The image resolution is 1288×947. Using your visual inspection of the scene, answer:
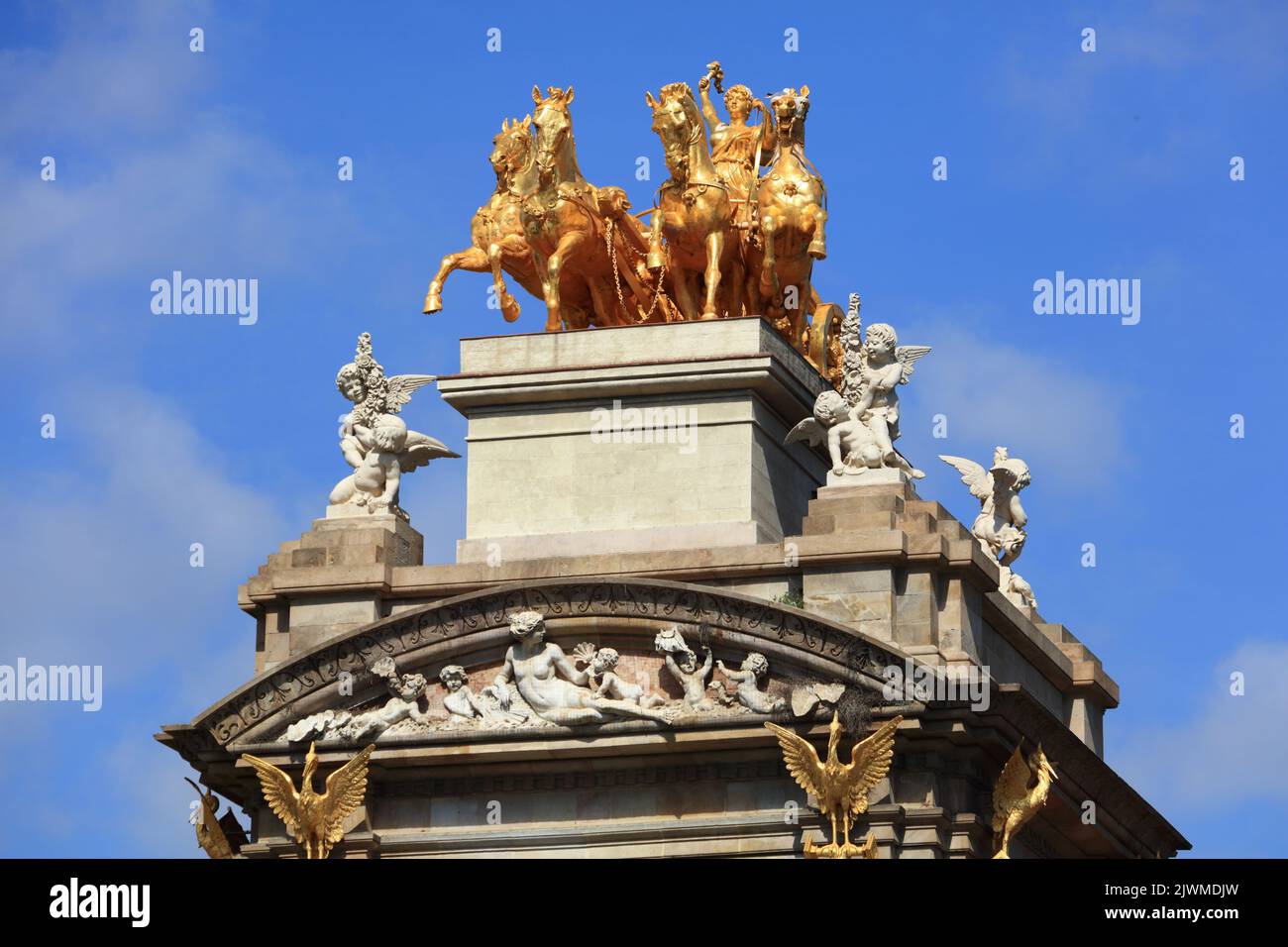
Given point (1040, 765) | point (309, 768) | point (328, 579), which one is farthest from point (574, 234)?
point (1040, 765)

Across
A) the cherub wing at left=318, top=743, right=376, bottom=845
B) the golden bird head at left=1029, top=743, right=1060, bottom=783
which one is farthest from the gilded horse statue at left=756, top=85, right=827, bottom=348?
the cherub wing at left=318, top=743, right=376, bottom=845

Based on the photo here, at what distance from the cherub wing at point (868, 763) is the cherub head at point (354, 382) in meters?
9.76

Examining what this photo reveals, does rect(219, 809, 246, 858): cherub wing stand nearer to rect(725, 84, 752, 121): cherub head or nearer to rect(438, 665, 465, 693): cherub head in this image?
rect(438, 665, 465, 693): cherub head

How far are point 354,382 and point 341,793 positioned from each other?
21.6ft

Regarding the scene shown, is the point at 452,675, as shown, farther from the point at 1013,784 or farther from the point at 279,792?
the point at 1013,784

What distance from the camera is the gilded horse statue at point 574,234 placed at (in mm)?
53219

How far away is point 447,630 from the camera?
4856 centimetres

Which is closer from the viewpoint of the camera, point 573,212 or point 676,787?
point 676,787

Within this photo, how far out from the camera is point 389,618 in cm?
4838

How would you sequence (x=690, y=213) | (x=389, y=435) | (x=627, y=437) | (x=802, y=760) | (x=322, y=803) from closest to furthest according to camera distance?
(x=802, y=760) → (x=322, y=803) → (x=389, y=435) → (x=627, y=437) → (x=690, y=213)
